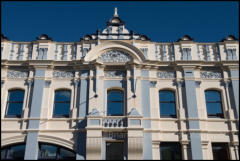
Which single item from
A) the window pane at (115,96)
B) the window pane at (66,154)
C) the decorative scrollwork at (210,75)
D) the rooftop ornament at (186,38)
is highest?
the rooftop ornament at (186,38)

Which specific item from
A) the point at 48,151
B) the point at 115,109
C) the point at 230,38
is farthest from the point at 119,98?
the point at 230,38

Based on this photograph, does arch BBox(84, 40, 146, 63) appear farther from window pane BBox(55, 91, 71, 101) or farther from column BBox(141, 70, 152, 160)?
window pane BBox(55, 91, 71, 101)

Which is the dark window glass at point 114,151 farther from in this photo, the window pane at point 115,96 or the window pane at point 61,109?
the window pane at point 61,109

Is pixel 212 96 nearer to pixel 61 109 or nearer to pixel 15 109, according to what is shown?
pixel 61 109

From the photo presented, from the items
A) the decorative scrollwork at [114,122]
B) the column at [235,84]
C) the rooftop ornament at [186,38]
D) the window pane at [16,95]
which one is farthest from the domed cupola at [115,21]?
the column at [235,84]

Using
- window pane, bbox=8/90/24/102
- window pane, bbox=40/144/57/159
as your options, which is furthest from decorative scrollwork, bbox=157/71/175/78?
window pane, bbox=8/90/24/102

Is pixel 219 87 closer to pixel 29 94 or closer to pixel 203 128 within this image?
pixel 203 128

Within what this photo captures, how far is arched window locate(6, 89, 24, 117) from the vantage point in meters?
18.1

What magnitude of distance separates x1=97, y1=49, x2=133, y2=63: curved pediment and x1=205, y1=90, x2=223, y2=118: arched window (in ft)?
18.5

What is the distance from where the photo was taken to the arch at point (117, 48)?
19142 mm

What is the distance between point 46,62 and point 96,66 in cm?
331

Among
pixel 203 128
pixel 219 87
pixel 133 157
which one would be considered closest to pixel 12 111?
pixel 133 157

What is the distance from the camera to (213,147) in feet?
57.3

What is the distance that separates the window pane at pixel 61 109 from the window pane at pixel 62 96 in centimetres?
36
